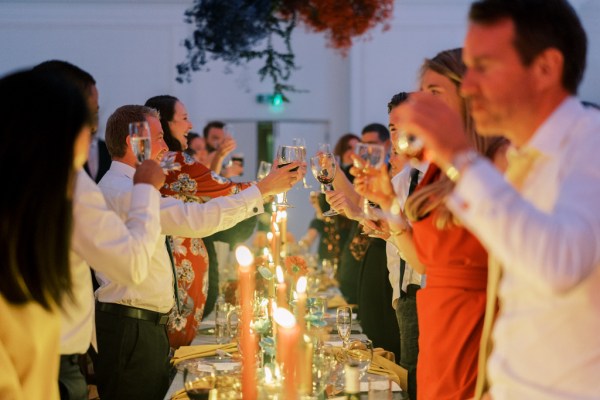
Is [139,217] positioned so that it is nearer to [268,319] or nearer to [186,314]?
[268,319]

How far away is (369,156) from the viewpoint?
72.7 inches

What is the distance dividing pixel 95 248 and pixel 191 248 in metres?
1.72

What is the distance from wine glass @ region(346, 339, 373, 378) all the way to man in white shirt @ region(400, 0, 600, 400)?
0.98 m

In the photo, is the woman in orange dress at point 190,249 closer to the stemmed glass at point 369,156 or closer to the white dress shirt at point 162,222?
the white dress shirt at point 162,222

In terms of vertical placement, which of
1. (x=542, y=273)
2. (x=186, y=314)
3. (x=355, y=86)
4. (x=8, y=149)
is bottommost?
(x=186, y=314)

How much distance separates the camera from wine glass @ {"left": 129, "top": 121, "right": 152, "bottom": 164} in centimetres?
192

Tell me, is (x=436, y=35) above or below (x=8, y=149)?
above

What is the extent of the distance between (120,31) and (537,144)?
705cm

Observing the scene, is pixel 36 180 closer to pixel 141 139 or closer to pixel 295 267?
pixel 141 139

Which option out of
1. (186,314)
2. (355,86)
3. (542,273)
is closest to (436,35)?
(355,86)

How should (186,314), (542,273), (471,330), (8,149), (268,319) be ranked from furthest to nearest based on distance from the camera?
(186,314)
(268,319)
(471,330)
(8,149)
(542,273)

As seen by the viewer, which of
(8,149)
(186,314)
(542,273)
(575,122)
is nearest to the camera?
(542,273)

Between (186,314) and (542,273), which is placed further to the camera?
(186,314)

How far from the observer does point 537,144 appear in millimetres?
1251
